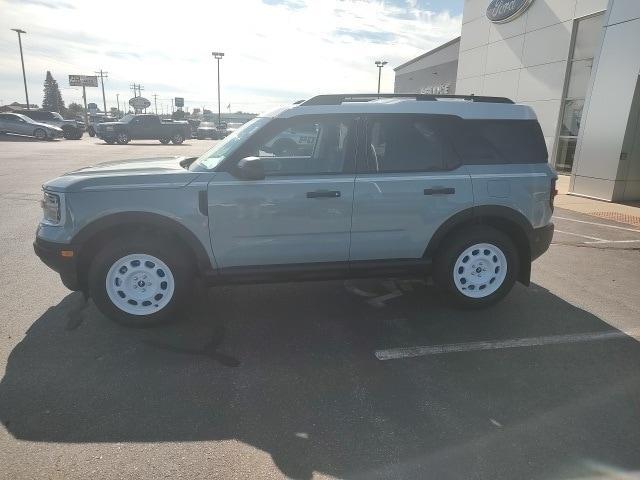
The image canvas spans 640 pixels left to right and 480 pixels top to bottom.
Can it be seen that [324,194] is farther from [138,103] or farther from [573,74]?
[138,103]

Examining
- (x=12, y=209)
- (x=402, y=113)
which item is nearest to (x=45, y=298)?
(x=402, y=113)

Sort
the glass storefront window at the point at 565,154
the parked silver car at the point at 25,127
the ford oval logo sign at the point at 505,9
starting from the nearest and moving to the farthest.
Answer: the glass storefront window at the point at 565,154
the ford oval logo sign at the point at 505,9
the parked silver car at the point at 25,127

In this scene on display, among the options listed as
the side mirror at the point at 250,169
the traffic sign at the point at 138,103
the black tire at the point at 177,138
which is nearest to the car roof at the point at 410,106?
the side mirror at the point at 250,169

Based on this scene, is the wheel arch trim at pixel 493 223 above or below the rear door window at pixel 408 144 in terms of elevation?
below

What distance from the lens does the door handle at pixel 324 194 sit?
3875 mm

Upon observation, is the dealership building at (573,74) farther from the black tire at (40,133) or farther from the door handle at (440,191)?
the black tire at (40,133)

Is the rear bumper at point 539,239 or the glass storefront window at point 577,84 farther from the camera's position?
the glass storefront window at point 577,84

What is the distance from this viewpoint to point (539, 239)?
14.6ft

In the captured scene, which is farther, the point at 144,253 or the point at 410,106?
the point at 410,106

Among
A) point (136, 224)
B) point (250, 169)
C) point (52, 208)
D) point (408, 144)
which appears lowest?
point (136, 224)

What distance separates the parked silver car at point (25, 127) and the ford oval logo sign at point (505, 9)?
28284 millimetres

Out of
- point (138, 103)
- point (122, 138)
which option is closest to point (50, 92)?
point (138, 103)

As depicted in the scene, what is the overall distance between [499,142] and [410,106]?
3.05ft

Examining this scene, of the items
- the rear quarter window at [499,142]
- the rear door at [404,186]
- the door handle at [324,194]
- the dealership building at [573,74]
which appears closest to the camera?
the door handle at [324,194]
